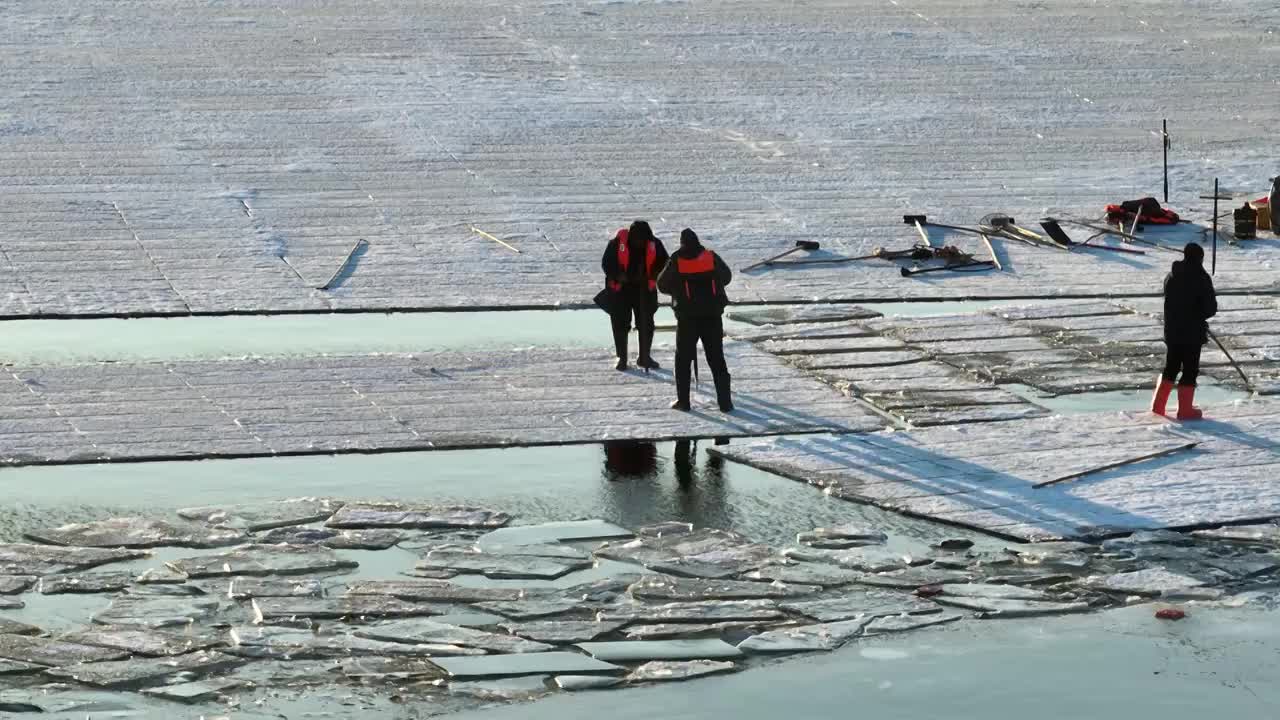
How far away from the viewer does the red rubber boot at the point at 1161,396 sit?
15.5 m

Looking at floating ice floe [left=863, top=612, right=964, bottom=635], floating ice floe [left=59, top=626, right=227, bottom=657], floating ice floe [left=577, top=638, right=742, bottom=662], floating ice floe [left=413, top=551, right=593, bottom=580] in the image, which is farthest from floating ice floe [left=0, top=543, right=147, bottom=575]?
floating ice floe [left=863, top=612, right=964, bottom=635]

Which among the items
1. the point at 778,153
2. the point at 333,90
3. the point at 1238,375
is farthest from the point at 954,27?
the point at 1238,375

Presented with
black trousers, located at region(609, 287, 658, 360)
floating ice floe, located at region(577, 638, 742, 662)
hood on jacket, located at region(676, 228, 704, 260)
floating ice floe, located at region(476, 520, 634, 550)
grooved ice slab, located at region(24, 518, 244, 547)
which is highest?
hood on jacket, located at region(676, 228, 704, 260)

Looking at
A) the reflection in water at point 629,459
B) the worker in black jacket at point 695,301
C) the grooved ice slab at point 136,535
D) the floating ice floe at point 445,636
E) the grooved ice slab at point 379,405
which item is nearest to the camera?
the floating ice floe at point 445,636

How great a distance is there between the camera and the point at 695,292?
15.6 metres

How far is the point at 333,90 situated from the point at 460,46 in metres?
3.20

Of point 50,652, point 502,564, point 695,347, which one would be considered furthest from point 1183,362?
point 50,652

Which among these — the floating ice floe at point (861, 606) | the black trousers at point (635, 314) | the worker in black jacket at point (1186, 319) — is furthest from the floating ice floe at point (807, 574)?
the black trousers at point (635, 314)

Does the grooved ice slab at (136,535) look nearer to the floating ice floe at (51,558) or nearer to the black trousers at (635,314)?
the floating ice floe at (51,558)

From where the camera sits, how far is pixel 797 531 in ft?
42.1

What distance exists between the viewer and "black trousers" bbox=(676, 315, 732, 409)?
51.5 feet

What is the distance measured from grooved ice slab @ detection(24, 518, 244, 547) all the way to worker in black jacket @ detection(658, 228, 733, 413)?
4302 millimetres

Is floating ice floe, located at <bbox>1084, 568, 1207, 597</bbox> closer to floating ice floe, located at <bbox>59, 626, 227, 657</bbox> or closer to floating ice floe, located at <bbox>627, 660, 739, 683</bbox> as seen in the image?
floating ice floe, located at <bbox>627, 660, 739, 683</bbox>

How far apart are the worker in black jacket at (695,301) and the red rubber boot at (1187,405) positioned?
11.1 ft
